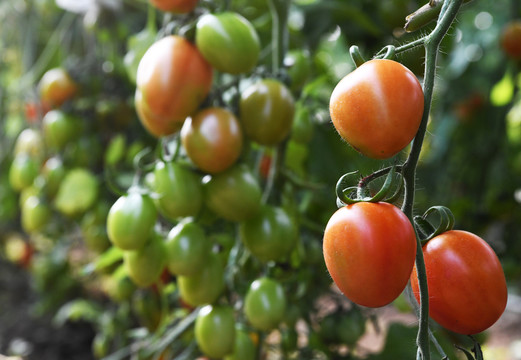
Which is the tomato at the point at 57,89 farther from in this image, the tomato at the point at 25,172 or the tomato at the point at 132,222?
the tomato at the point at 132,222

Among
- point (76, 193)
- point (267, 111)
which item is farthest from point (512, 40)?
point (76, 193)

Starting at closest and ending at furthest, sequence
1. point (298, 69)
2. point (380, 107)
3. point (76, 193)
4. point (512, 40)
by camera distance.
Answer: point (380, 107) < point (298, 69) < point (76, 193) < point (512, 40)

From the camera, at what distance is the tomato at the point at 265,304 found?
559 millimetres

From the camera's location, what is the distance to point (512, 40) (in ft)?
3.81

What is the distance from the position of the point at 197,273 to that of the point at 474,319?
35 cm

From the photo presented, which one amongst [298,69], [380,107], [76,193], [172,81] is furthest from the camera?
[76,193]

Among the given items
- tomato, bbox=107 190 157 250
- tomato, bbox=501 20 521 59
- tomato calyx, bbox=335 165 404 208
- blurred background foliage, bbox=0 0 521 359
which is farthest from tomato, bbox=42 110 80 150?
tomato, bbox=501 20 521 59

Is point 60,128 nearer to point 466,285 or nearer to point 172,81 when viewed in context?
point 172,81

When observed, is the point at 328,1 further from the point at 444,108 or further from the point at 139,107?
the point at 444,108

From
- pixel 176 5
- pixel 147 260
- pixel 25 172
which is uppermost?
pixel 176 5

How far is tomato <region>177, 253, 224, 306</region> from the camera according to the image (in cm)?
57

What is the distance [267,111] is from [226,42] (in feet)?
0.26

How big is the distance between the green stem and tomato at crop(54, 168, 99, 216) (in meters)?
0.76

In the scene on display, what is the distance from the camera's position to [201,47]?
1.72ft
